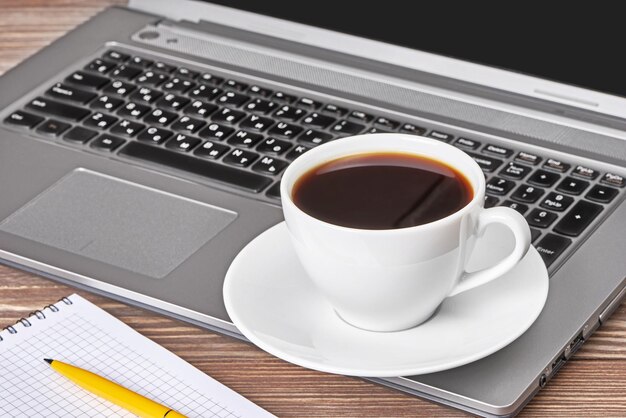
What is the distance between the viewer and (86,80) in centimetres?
107

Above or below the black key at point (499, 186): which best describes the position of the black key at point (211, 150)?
above

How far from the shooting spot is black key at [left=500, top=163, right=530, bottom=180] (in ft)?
2.96

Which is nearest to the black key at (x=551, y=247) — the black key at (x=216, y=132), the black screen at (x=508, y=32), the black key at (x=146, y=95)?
the black screen at (x=508, y=32)

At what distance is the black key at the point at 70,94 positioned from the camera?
3.42 feet

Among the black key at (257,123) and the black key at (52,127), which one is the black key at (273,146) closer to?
the black key at (257,123)

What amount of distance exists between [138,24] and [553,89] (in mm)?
469

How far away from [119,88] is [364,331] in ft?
1.47

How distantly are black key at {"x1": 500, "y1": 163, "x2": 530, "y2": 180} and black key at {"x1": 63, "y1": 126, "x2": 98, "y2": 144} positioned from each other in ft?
1.22

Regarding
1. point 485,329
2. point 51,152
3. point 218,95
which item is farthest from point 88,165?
point 485,329

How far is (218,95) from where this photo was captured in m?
1.05

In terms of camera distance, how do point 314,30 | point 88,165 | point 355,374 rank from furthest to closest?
point 314,30
point 88,165
point 355,374

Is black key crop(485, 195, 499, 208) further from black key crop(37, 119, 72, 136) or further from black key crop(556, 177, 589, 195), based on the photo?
black key crop(37, 119, 72, 136)

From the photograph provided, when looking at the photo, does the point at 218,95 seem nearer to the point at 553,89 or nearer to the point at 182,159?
the point at 182,159

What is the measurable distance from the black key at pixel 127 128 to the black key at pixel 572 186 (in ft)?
1.25
